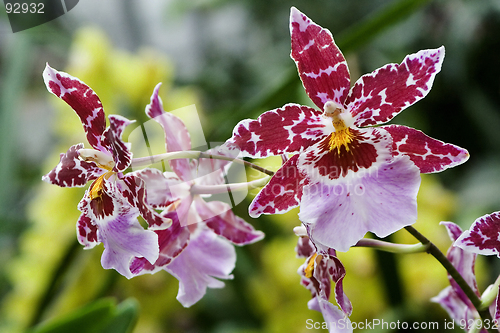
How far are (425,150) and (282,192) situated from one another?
0.11m

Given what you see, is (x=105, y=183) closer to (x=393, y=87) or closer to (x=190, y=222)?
(x=190, y=222)

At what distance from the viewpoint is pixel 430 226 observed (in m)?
0.85

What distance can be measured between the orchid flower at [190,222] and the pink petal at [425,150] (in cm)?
17

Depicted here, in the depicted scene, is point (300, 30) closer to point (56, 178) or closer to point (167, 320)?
point (56, 178)

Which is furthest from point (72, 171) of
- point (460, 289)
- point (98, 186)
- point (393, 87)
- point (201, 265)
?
point (460, 289)

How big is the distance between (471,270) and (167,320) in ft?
2.70

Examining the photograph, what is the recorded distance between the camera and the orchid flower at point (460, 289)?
15.0 inches

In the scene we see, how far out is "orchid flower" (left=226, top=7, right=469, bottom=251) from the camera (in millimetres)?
291

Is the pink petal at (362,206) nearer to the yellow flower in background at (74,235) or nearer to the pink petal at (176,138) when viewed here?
the pink petal at (176,138)

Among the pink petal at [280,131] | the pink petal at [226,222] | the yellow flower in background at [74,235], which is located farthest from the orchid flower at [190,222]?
the yellow flower in background at [74,235]

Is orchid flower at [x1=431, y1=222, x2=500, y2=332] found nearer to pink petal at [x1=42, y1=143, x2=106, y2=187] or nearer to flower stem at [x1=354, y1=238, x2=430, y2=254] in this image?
flower stem at [x1=354, y1=238, x2=430, y2=254]

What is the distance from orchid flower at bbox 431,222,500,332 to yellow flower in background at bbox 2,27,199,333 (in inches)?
25.3

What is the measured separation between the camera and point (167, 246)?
1.23 ft

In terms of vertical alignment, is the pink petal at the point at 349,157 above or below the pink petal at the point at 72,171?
below
